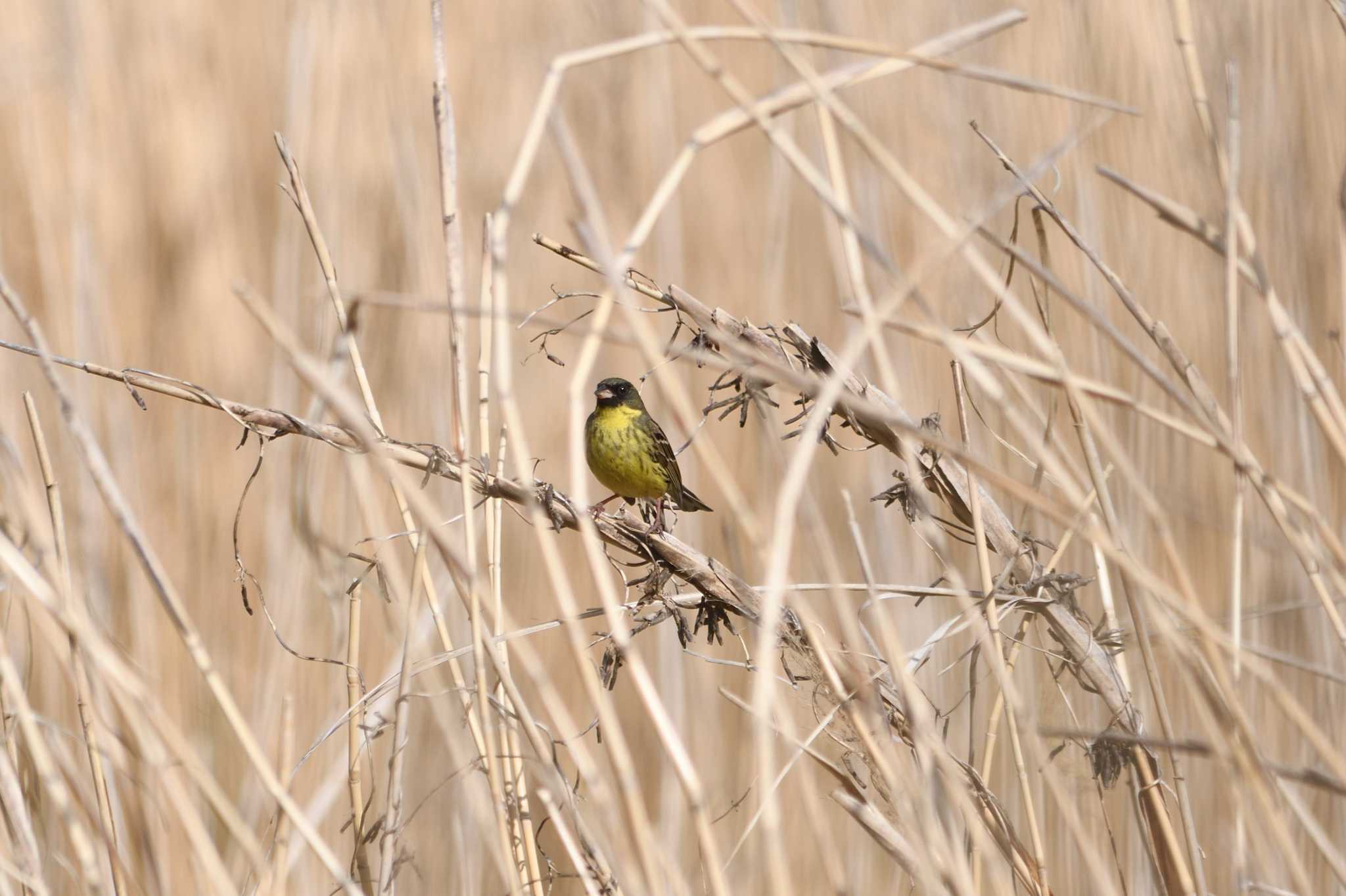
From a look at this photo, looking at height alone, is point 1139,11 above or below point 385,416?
above

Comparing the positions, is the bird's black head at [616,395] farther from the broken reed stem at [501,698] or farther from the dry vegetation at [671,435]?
the broken reed stem at [501,698]

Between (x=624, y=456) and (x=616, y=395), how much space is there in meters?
0.14

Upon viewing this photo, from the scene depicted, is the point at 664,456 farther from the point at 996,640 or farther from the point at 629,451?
the point at 996,640

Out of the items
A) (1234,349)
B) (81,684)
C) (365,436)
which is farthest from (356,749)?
(1234,349)

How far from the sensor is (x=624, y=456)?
2.63 meters

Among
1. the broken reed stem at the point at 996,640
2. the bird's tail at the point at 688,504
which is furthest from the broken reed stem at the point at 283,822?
the bird's tail at the point at 688,504

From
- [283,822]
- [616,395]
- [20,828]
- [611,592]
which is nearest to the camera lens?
[611,592]

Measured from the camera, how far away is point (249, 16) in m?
2.68

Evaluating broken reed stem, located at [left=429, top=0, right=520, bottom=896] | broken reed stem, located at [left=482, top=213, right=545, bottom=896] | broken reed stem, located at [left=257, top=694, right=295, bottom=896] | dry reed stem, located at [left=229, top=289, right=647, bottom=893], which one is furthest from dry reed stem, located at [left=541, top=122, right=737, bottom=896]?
broken reed stem, located at [left=257, top=694, right=295, bottom=896]

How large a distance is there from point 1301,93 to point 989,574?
1595mm

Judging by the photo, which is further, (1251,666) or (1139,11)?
(1139,11)

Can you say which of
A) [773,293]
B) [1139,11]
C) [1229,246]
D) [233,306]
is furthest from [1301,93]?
[233,306]

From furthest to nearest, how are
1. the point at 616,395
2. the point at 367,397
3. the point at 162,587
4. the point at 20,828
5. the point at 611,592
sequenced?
the point at 616,395 < the point at 367,397 < the point at 20,828 < the point at 162,587 < the point at 611,592

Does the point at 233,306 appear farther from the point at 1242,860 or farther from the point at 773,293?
the point at 1242,860
